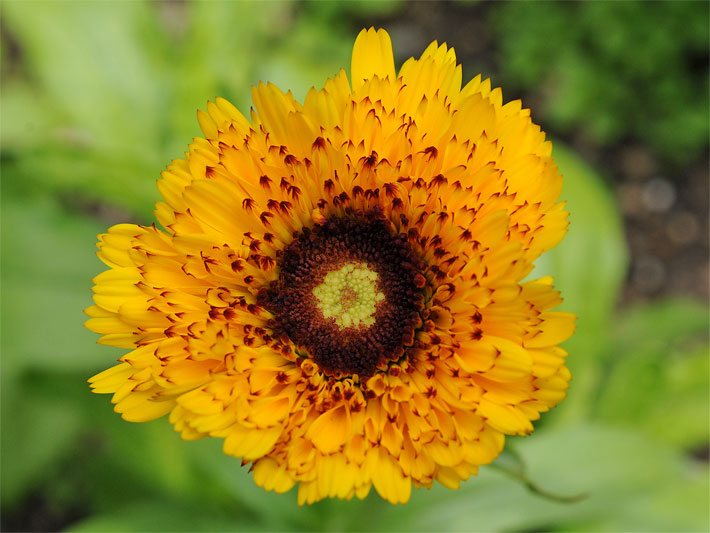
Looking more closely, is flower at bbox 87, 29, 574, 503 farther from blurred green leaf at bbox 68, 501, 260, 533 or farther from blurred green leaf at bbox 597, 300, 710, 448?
blurred green leaf at bbox 597, 300, 710, 448

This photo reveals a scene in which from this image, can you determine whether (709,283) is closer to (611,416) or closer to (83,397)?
(611,416)

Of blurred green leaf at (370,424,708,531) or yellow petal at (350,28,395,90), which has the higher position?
yellow petal at (350,28,395,90)

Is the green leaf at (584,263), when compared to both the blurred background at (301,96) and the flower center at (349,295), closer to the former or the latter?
the blurred background at (301,96)

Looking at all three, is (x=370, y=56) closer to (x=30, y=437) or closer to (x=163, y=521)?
(x=163, y=521)

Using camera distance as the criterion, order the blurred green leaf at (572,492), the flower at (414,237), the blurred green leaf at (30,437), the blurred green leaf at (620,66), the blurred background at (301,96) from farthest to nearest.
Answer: the blurred green leaf at (620,66) < the blurred green leaf at (30,437) < the blurred background at (301,96) < the blurred green leaf at (572,492) < the flower at (414,237)

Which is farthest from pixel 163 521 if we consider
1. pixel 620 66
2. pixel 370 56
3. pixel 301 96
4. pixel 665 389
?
pixel 620 66

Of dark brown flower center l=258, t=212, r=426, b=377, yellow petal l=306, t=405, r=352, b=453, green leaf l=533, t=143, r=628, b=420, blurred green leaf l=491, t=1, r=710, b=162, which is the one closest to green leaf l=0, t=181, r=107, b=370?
dark brown flower center l=258, t=212, r=426, b=377

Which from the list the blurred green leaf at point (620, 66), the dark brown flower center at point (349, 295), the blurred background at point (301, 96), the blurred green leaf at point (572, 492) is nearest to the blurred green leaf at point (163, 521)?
the blurred background at point (301, 96)
